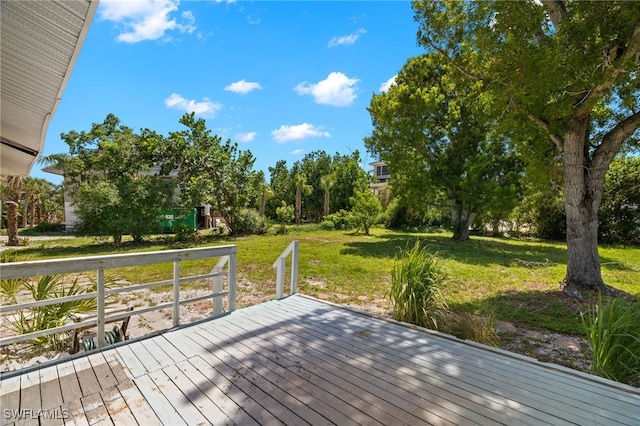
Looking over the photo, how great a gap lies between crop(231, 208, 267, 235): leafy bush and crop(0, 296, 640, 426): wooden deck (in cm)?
1381

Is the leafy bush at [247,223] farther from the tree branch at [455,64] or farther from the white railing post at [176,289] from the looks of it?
the white railing post at [176,289]

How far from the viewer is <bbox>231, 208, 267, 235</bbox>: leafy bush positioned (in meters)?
16.8

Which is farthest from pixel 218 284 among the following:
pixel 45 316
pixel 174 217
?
pixel 174 217

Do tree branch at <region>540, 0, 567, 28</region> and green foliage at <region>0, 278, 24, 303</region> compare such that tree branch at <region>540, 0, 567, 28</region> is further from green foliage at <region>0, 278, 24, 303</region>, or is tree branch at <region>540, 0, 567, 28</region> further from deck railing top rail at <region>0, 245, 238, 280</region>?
green foliage at <region>0, 278, 24, 303</region>

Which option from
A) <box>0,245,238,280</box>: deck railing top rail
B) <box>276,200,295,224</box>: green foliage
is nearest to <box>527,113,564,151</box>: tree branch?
<box>0,245,238,280</box>: deck railing top rail

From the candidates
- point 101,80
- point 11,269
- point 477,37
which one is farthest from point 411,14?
point 11,269

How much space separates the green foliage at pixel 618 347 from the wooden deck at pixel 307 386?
0.36 meters

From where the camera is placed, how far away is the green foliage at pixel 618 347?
2.66m

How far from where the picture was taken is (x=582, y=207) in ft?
19.2

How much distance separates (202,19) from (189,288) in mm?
5320

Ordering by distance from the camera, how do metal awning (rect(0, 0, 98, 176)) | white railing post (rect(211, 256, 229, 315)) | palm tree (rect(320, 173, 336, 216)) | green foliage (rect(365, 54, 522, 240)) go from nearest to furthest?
metal awning (rect(0, 0, 98, 176)), white railing post (rect(211, 256, 229, 315)), green foliage (rect(365, 54, 522, 240)), palm tree (rect(320, 173, 336, 216))

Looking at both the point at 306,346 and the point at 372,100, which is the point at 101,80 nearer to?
the point at 306,346

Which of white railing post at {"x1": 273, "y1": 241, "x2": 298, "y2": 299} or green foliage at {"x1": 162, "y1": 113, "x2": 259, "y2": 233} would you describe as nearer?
white railing post at {"x1": 273, "y1": 241, "x2": 298, "y2": 299}

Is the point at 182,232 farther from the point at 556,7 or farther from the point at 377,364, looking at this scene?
the point at 556,7
